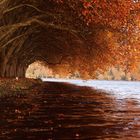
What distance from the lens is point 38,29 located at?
148 ft

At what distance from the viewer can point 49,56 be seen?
73.2m

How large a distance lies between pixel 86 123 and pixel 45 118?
230cm

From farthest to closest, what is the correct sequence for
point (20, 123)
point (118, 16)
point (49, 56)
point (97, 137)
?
1. point (49, 56)
2. point (118, 16)
3. point (20, 123)
4. point (97, 137)

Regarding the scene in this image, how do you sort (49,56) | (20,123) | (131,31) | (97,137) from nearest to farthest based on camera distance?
(97,137) < (20,123) < (131,31) < (49,56)

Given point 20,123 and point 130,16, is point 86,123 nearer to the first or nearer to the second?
point 20,123

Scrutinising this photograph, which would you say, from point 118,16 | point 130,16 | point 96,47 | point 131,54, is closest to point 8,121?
point 118,16

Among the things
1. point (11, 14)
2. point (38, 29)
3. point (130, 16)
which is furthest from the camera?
point (38, 29)

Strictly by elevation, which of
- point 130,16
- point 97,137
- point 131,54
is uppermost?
point 130,16

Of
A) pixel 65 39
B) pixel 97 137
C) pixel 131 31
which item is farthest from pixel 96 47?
pixel 97 137

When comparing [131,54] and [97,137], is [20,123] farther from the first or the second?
[131,54]

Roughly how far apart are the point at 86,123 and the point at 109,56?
25.8m

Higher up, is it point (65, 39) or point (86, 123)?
point (65, 39)

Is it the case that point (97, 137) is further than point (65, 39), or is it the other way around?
point (65, 39)

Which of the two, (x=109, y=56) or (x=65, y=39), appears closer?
(x=109, y=56)
